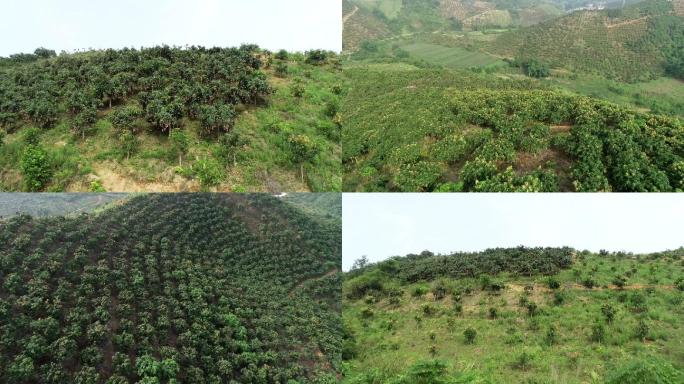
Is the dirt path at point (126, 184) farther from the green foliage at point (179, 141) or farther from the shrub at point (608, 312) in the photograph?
the shrub at point (608, 312)

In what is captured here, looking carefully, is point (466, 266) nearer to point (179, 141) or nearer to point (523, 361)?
point (523, 361)

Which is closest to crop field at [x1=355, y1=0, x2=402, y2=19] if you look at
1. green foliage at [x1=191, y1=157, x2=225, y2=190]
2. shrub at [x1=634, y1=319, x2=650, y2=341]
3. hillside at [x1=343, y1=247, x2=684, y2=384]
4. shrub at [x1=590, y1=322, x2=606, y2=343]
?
hillside at [x1=343, y1=247, x2=684, y2=384]

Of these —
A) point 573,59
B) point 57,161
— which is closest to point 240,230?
point 57,161

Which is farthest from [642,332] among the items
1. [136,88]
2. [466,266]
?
[136,88]

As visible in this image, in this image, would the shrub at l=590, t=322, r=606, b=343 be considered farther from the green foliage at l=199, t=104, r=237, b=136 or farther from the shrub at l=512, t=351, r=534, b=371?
the green foliage at l=199, t=104, r=237, b=136

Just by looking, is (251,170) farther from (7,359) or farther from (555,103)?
(555,103)

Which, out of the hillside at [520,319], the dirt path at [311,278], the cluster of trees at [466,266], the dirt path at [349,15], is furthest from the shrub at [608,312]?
the dirt path at [349,15]
